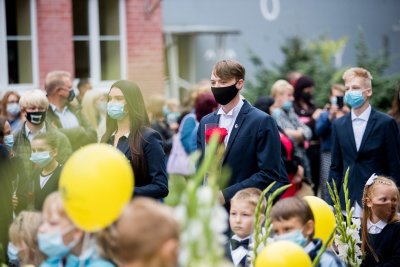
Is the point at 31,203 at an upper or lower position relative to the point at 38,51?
lower

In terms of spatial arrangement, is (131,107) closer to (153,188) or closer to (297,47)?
(153,188)

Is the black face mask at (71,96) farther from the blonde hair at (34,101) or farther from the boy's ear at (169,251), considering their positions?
the boy's ear at (169,251)

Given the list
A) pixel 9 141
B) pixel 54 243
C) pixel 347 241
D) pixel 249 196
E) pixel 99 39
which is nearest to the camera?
pixel 54 243

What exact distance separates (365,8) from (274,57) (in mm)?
2902

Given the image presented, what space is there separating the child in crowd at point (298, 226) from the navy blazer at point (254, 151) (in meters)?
1.34

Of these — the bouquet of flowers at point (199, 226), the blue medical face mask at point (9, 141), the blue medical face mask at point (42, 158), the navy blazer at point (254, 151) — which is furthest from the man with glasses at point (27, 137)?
the bouquet of flowers at point (199, 226)

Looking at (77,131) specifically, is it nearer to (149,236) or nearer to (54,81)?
(54,81)

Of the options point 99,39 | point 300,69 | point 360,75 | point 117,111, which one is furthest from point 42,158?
point 300,69

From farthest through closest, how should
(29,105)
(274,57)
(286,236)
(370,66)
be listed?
(274,57)
(370,66)
(29,105)
(286,236)

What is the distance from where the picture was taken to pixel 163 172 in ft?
19.7

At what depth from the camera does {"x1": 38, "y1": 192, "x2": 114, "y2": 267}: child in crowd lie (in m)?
4.20

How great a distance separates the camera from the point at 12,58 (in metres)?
14.0

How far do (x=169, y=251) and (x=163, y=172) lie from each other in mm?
A: 2656

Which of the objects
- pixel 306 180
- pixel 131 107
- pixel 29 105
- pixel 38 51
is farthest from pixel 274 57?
pixel 131 107
